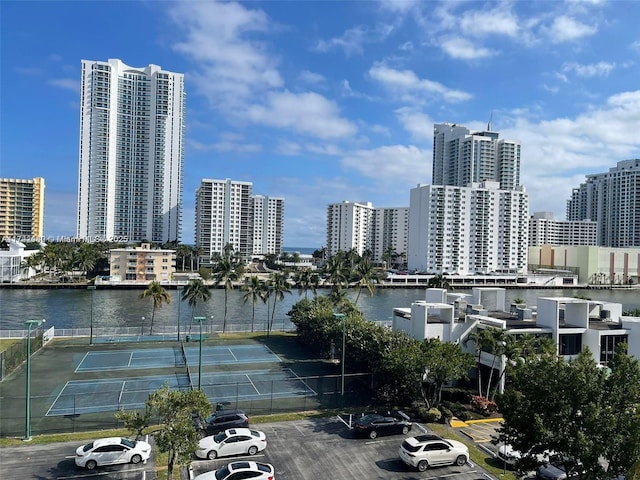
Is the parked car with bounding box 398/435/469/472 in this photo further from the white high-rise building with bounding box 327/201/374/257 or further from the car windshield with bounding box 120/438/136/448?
the white high-rise building with bounding box 327/201/374/257

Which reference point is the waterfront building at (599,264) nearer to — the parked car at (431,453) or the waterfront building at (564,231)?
the waterfront building at (564,231)

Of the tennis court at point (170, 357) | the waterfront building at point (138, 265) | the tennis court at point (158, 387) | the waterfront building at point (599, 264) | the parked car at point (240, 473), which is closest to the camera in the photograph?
the parked car at point (240, 473)

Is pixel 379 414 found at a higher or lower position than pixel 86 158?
lower

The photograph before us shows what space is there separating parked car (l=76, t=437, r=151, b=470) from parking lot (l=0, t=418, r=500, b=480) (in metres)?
0.27

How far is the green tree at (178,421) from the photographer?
1504cm

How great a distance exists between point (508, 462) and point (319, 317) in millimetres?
20631

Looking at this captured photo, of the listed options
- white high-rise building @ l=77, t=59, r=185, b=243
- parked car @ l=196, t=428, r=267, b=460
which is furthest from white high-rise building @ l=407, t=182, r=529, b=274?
parked car @ l=196, t=428, r=267, b=460

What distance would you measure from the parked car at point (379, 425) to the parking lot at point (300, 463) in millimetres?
283

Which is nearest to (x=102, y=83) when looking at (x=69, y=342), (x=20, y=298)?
(x=20, y=298)

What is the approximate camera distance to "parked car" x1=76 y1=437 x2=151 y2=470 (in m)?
17.4

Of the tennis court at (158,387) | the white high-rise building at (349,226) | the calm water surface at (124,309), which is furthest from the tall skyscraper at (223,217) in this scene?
the tennis court at (158,387)

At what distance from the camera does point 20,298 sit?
79938 mm

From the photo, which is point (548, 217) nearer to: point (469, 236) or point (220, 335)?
point (469, 236)

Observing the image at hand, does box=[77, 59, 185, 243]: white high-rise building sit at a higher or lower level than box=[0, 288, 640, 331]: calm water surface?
higher
